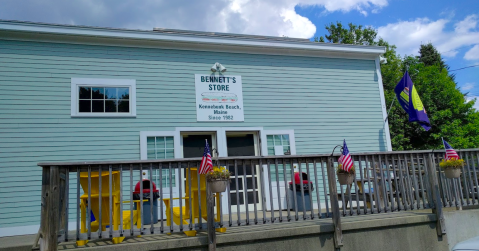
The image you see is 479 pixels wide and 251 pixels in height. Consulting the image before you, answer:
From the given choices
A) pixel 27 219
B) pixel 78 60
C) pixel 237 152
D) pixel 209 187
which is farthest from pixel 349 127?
pixel 27 219

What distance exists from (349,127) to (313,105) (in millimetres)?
1056

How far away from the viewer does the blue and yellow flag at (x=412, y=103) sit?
7723mm

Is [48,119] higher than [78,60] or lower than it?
lower

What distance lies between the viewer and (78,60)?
710 cm

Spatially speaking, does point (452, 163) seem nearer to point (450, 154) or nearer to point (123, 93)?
point (450, 154)

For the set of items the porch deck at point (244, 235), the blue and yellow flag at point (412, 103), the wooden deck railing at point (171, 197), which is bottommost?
the porch deck at point (244, 235)

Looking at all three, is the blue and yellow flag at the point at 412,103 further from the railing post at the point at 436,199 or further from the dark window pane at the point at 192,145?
the dark window pane at the point at 192,145

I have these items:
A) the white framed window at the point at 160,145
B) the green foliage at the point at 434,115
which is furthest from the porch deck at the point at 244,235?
the green foliage at the point at 434,115

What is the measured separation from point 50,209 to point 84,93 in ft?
12.6

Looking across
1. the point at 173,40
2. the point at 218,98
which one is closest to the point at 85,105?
the point at 173,40

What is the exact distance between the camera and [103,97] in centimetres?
711

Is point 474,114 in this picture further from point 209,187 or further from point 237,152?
point 209,187

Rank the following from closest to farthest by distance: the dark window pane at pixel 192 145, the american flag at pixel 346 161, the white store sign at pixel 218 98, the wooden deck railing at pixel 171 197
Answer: the wooden deck railing at pixel 171 197 → the american flag at pixel 346 161 → the dark window pane at pixel 192 145 → the white store sign at pixel 218 98

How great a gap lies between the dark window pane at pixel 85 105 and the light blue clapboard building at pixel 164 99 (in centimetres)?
4
